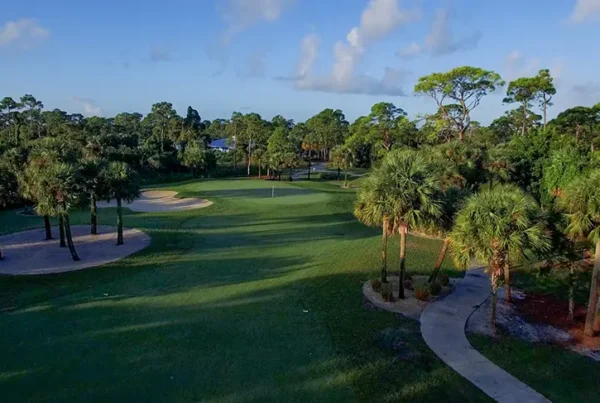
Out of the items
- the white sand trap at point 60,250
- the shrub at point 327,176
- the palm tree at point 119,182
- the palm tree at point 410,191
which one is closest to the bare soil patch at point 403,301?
the palm tree at point 410,191

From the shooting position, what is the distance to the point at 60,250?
75.8 ft

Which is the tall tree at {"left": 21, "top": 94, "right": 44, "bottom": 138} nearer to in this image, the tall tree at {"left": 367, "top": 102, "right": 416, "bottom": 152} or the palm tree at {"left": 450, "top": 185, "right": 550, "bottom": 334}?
the tall tree at {"left": 367, "top": 102, "right": 416, "bottom": 152}

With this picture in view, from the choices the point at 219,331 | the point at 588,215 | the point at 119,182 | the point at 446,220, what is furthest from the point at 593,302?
the point at 119,182

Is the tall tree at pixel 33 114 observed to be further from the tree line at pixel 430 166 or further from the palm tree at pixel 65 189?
the palm tree at pixel 65 189

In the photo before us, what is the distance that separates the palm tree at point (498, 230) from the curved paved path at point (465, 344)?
1.50m

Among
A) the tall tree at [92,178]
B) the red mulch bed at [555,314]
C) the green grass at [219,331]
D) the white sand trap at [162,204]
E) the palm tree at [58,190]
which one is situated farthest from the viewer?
the white sand trap at [162,204]

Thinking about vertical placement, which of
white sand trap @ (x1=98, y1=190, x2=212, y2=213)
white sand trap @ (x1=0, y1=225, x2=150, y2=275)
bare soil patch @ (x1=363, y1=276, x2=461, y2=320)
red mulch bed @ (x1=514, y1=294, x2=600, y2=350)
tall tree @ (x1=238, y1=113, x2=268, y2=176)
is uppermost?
tall tree @ (x1=238, y1=113, x2=268, y2=176)

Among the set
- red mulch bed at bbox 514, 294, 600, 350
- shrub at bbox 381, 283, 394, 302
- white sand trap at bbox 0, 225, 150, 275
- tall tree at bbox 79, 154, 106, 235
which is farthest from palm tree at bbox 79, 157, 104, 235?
red mulch bed at bbox 514, 294, 600, 350

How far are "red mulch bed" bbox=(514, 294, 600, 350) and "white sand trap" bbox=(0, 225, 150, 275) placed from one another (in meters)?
18.8

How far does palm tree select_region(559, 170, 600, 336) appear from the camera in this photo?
42.7 ft

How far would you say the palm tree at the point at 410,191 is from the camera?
15656mm

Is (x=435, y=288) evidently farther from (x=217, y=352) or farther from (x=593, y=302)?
(x=217, y=352)

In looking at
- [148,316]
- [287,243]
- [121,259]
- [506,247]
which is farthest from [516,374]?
[121,259]

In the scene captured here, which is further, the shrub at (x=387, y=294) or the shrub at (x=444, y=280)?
the shrub at (x=444, y=280)
